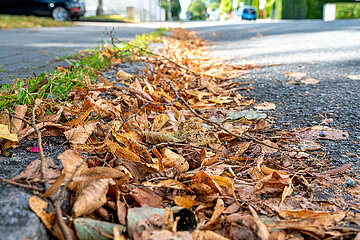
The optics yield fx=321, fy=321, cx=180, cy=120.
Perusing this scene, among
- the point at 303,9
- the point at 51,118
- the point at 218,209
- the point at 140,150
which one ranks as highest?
the point at 303,9

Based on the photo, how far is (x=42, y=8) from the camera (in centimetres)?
1384

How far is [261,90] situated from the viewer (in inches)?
93.8

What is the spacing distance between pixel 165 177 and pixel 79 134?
41 cm

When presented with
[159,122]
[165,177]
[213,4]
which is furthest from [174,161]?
[213,4]

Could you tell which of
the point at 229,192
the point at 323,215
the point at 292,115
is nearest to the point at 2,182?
the point at 229,192

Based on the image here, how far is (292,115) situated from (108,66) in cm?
158

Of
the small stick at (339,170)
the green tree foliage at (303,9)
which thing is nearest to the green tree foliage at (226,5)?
the green tree foliage at (303,9)

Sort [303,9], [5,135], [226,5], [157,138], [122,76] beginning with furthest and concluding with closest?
[226,5], [303,9], [122,76], [157,138], [5,135]

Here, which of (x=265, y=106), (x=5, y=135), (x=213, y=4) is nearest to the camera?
(x=5, y=135)

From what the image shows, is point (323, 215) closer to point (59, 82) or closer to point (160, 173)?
point (160, 173)

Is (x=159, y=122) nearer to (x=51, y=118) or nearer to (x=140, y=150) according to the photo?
(x=140, y=150)

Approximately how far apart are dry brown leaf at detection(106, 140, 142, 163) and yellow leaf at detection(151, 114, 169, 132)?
29 cm

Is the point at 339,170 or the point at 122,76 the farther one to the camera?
the point at 122,76

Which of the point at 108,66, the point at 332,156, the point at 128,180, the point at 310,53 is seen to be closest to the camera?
the point at 128,180
